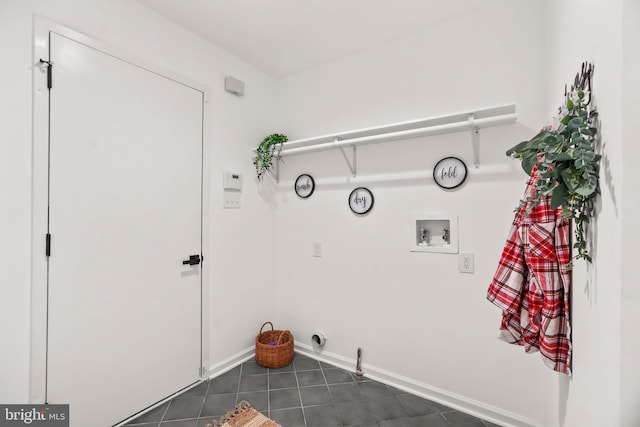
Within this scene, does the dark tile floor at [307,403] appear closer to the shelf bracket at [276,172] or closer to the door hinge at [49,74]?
the shelf bracket at [276,172]

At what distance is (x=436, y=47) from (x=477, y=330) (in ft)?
6.33

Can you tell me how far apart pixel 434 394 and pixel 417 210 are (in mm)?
1275

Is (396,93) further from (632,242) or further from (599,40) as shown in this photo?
(632,242)

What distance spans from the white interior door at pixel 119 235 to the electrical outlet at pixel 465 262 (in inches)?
73.3

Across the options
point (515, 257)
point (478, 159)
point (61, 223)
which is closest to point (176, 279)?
point (61, 223)

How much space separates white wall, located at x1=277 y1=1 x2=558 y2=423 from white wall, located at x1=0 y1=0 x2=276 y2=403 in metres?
0.29

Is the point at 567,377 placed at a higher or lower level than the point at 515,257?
lower

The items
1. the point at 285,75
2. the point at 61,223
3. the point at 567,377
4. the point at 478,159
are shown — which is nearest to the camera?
the point at 567,377

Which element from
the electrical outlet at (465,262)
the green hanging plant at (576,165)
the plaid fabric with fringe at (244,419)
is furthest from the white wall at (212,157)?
the green hanging plant at (576,165)

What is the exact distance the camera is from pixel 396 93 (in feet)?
7.32

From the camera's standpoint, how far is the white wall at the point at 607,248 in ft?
2.11

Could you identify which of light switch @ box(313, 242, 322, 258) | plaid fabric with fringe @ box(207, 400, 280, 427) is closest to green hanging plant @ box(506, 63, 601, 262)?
plaid fabric with fringe @ box(207, 400, 280, 427)

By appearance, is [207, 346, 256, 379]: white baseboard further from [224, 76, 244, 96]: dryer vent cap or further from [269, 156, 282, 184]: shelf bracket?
[224, 76, 244, 96]: dryer vent cap

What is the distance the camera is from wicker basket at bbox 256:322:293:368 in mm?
2414
